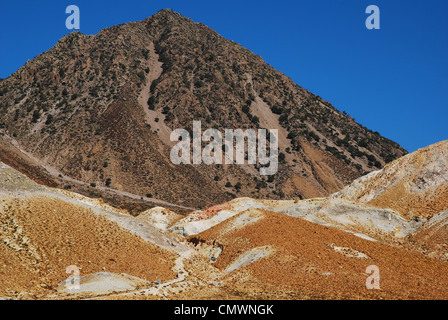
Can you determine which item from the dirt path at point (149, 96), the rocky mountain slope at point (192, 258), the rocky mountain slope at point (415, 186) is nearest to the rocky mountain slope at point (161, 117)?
the dirt path at point (149, 96)

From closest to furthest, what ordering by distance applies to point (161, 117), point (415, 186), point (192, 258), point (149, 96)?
point (192, 258), point (415, 186), point (161, 117), point (149, 96)

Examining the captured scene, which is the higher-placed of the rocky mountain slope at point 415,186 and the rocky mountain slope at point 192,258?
the rocky mountain slope at point 415,186

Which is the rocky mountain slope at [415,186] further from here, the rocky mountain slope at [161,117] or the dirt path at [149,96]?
the dirt path at [149,96]

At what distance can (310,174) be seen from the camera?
14038cm

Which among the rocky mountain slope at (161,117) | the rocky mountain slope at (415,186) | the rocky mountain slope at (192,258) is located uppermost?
the rocky mountain slope at (161,117)

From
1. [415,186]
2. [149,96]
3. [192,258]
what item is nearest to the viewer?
[192,258]

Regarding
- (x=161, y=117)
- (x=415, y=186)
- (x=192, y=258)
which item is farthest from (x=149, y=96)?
(x=192, y=258)

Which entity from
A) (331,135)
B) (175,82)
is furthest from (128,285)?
(331,135)

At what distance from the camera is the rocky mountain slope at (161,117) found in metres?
121

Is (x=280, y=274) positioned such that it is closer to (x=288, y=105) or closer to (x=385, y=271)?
(x=385, y=271)

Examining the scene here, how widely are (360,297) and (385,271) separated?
24.4 ft

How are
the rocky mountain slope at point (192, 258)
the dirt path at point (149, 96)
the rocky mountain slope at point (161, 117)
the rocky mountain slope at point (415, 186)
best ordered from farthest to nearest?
the dirt path at point (149, 96), the rocky mountain slope at point (161, 117), the rocky mountain slope at point (415, 186), the rocky mountain slope at point (192, 258)

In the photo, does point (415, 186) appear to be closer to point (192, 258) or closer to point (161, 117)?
point (192, 258)

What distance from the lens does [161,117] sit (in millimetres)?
143500
